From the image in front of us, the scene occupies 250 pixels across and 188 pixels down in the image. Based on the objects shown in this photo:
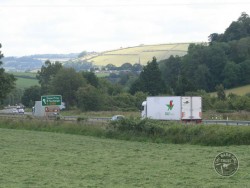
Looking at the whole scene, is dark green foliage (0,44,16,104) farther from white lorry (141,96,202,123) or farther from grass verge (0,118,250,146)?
grass verge (0,118,250,146)

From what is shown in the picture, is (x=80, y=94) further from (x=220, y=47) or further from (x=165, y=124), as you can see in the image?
(x=165, y=124)

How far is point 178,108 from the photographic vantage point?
2468 inches

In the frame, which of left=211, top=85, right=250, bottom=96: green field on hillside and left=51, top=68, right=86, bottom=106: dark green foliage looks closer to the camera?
left=211, top=85, right=250, bottom=96: green field on hillside

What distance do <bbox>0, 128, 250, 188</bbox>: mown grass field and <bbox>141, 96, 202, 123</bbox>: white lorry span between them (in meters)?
28.5

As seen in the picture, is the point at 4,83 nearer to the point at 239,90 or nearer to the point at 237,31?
the point at 239,90

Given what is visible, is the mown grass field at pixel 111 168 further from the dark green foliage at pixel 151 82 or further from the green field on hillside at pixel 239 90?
the dark green foliage at pixel 151 82

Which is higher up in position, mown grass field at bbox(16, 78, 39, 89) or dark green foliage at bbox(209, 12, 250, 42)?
dark green foliage at bbox(209, 12, 250, 42)

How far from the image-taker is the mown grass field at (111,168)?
1905 cm

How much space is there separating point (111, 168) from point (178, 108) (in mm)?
39778

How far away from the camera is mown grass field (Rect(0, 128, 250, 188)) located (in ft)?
62.5

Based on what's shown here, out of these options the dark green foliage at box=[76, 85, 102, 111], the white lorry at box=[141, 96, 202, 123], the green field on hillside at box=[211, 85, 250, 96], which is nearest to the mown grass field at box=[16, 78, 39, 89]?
the dark green foliage at box=[76, 85, 102, 111]

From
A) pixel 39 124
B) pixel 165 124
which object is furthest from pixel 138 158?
pixel 39 124

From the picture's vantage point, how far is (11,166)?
24.0 metres

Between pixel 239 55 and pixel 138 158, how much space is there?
123749 millimetres
